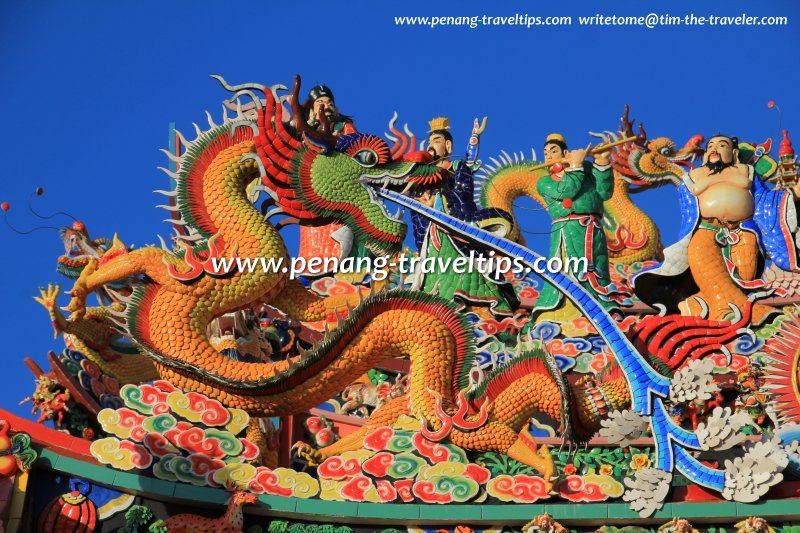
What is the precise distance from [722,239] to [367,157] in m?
3.86

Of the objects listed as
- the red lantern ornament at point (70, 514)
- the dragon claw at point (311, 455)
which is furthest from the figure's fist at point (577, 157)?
the red lantern ornament at point (70, 514)

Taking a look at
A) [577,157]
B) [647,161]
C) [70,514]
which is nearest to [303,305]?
[70,514]

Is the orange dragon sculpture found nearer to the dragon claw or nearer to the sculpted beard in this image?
the dragon claw

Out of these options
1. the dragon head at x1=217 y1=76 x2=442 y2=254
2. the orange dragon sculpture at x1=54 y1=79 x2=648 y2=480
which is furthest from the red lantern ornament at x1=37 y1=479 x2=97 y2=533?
the dragon head at x1=217 y1=76 x2=442 y2=254

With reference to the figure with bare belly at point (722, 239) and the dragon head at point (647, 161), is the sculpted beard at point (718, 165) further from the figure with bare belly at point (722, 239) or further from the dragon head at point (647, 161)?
the dragon head at point (647, 161)

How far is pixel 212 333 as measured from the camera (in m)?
14.7

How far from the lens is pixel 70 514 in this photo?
11.7m

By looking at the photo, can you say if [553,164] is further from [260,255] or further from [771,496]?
Answer: [771,496]

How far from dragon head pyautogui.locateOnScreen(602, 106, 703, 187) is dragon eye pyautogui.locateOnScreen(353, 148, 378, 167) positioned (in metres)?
6.12

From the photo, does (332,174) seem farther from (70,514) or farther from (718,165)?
(718,165)

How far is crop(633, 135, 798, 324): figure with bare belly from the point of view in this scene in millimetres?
15086

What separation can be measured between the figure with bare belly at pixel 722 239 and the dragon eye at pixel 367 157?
9.62 feet

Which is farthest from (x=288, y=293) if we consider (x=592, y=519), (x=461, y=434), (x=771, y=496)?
(x=771, y=496)

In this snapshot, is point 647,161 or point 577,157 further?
point 647,161
